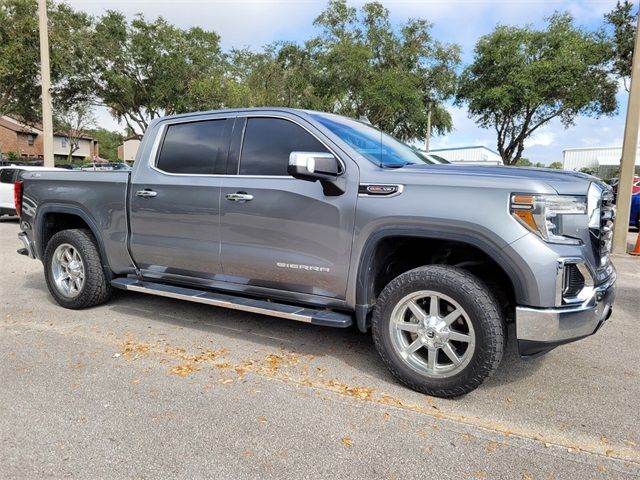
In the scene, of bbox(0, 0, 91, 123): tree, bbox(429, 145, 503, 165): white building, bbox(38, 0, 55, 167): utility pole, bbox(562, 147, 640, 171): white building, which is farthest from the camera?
bbox(429, 145, 503, 165): white building

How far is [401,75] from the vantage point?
25.0 m

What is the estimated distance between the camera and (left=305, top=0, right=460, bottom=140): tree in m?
23.5

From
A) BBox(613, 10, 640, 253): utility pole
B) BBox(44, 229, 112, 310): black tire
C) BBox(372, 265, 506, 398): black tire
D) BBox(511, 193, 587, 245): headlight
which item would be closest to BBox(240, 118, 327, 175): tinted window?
BBox(372, 265, 506, 398): black tire

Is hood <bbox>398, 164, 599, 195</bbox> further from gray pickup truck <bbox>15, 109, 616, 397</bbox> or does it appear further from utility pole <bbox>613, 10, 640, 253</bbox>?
utility pole <bbox>613, 10, 640, 253</bbox>

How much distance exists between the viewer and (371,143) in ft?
13.8

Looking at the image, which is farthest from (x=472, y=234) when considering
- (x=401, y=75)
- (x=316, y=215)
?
(x=401, y=75)

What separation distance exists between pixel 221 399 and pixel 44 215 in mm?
3441

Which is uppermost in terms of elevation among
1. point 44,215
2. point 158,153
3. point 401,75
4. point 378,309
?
point 401,75

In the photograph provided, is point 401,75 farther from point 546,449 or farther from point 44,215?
point 546,449

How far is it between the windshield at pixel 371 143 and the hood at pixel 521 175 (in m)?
0.39

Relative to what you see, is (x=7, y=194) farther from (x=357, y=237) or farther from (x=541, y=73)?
(x=541, y=73)

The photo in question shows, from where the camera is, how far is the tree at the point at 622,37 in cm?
2077

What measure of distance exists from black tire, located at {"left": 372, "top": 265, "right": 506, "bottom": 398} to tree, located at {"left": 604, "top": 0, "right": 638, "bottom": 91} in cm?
2194

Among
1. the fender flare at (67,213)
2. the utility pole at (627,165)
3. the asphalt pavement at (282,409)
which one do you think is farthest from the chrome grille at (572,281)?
the utility pole at (627,165)
